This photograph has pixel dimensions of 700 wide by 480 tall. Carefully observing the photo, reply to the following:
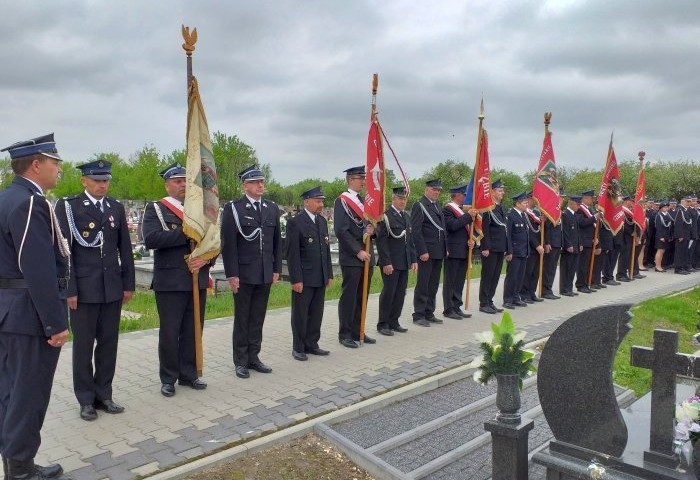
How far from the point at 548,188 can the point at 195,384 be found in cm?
773

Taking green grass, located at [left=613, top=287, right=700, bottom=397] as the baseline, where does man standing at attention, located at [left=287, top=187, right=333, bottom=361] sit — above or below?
above

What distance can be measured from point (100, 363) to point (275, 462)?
5.92 feet

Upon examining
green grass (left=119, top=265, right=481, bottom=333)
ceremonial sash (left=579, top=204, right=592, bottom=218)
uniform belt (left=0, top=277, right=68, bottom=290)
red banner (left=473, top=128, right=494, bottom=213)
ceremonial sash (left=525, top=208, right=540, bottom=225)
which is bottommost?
green grass (left=119, top=265, right=481, bottom=333)

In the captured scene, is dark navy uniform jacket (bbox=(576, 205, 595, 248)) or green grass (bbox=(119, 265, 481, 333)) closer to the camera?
green grass (bbox=(119, 265, 481, 333))

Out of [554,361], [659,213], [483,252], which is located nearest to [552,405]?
[554,361]

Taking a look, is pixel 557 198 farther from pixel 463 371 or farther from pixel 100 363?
pixel 100 363

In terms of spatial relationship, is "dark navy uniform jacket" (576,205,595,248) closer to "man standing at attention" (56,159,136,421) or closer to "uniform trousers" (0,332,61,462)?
"man standing at attention" (56,159,136,421)

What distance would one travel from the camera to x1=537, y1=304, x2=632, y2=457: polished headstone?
2.74 metres

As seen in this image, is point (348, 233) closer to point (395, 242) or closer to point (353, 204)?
point (353, 204)

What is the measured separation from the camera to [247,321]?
552cm

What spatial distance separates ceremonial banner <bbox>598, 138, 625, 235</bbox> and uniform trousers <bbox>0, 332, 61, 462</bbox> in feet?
37.1

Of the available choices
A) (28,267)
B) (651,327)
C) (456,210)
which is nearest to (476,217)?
(456,210)

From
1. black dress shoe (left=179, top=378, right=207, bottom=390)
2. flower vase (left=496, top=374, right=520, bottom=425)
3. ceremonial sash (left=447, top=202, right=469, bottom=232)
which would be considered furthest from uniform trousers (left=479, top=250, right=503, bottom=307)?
flower vase (left=496, top=374, right=520, bottom=425)

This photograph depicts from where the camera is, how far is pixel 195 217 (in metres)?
4.73
